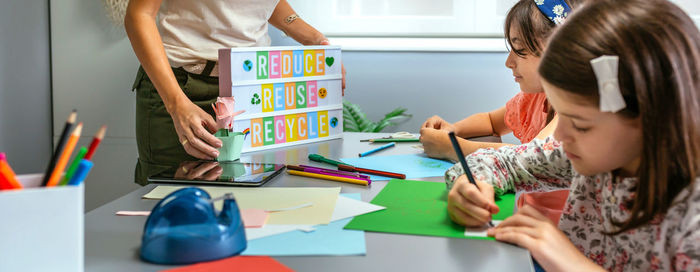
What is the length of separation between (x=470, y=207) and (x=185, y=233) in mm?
400

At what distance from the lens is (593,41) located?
823 millimetres

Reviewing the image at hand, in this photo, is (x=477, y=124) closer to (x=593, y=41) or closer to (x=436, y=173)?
(x=436, y=173)

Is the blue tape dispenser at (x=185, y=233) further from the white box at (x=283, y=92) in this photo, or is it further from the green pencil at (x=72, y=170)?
the white box at (x=283, y=92)

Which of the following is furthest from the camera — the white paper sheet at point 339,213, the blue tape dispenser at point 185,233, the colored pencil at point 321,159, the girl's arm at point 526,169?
the colored pencil at point 321,159

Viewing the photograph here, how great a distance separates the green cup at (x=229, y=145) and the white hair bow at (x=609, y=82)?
82cm

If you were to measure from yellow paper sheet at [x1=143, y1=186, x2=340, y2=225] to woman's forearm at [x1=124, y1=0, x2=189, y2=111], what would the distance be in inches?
14.4

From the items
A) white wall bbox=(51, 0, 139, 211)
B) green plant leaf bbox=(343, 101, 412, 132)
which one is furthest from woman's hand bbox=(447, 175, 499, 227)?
white wall bbox=(51, 0, 139, 211)

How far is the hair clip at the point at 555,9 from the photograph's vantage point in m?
1.46

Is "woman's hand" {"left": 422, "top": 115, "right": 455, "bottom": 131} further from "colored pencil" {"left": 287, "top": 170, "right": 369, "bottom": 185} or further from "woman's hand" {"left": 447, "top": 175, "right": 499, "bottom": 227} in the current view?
"woman's hand" {"left": 447, "top": 175, "right": 499, "bottom": 227}

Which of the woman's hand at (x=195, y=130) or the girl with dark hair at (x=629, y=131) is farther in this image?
the woman's hand at (x=195, y=130)

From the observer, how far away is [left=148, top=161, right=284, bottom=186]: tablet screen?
3.76 ft

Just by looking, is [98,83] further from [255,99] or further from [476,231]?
[476,231]

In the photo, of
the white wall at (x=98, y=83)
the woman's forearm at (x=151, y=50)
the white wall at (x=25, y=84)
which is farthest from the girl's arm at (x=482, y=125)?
the white wall at (x=25, y=84)

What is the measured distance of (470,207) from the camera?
0.89 metres
